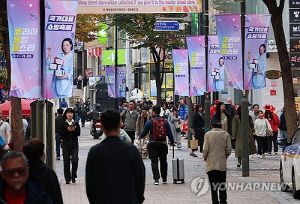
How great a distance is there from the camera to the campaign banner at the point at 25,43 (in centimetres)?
1328

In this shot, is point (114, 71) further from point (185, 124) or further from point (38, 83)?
point (38, 83)

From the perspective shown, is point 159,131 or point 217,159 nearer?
point 217,159

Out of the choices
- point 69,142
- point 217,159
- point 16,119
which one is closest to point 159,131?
point 69,142

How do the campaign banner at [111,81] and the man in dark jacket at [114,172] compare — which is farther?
the campaign banner at [111,81]

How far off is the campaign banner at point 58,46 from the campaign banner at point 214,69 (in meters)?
16.0

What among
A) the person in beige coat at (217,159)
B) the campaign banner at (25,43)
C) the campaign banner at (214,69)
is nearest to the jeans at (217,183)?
the person in beige coat at (217,159)

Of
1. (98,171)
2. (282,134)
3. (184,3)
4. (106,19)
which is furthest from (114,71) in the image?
(98,171)

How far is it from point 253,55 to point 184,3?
10.3ft

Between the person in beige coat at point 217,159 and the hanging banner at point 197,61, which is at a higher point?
the hanging banner at point 197,61

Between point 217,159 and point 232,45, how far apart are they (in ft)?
22.4

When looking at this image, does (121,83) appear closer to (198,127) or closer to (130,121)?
(198,127)

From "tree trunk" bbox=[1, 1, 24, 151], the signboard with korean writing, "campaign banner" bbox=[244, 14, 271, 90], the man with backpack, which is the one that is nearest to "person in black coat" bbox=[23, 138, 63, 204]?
the man with backpack

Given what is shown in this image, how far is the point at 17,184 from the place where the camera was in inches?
243

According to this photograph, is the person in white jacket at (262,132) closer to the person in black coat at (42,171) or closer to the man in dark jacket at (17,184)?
the person in black coat at (42,171)
